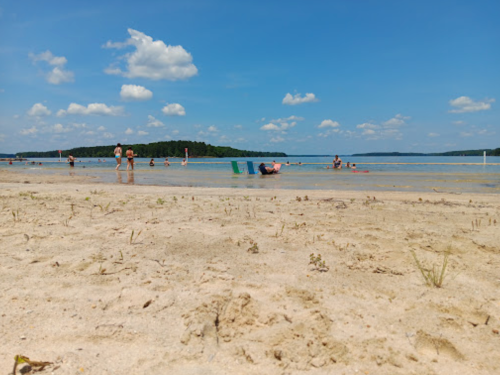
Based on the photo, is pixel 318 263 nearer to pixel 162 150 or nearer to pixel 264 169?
pixel 264 169

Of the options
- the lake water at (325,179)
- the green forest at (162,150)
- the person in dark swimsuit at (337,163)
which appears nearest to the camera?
the lake water at (325,179)

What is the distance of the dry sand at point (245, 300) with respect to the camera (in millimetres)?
2057

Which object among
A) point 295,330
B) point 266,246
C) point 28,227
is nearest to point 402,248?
point 266,246

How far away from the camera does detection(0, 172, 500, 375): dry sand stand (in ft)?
6.75

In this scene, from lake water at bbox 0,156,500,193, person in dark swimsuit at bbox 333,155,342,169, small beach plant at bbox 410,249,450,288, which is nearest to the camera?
small beach plant at bbox 410,249,450,288

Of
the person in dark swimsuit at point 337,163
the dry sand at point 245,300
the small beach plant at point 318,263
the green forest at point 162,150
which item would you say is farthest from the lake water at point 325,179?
the green forest at point 162,150

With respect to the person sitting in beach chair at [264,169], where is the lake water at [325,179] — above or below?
below

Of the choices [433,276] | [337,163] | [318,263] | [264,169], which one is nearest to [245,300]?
[318,263]

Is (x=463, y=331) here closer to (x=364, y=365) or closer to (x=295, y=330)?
(x=364, y=365)

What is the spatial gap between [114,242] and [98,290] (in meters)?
1.36

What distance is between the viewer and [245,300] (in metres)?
2.66

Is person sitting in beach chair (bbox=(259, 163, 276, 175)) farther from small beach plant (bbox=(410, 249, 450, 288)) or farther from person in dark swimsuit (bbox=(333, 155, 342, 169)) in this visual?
small beach plant (bbox=(410, 249, 450, 288))

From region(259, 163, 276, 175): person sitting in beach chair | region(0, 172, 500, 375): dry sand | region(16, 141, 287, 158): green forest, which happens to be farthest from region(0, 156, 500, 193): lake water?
region(16, 141, 287, 158): green forest

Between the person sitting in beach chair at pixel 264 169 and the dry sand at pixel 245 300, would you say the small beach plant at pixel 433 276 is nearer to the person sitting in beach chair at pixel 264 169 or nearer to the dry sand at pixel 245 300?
the dry sand at pixel 245 300
